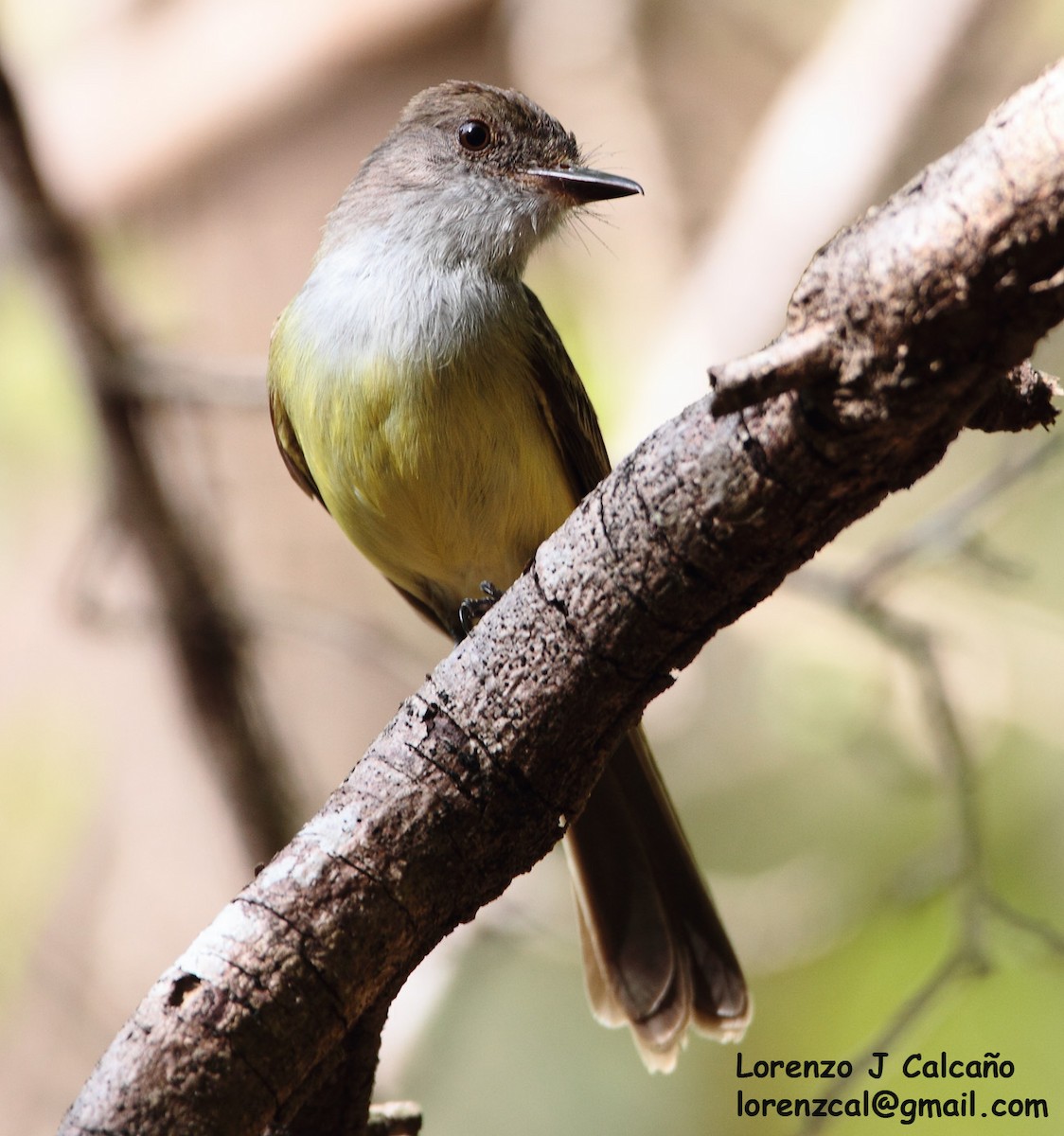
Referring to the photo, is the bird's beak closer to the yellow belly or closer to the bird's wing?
the bird's wing

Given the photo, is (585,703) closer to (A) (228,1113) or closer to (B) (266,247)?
(A) (228,1113)

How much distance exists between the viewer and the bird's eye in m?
3.83

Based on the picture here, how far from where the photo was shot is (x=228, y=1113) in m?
→ 2.00

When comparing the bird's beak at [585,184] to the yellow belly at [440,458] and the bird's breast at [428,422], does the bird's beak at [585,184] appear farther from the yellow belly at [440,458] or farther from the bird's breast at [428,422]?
the yellow belly at [440,458]

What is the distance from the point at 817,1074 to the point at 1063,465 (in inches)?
87.7

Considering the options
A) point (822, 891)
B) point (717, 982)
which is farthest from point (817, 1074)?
point (717, 982)

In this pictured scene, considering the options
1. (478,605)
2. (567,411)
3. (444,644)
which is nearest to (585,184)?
(567,411)

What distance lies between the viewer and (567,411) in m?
3.26

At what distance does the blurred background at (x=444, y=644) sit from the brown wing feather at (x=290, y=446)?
0.99 metres

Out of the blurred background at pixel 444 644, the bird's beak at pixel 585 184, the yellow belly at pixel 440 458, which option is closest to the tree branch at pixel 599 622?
the yellow belly at pixel 440 458

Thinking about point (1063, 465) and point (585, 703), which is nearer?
point (585, 703)

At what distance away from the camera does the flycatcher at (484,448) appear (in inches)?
120

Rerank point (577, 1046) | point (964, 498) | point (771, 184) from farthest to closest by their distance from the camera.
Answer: point (771, 184)
point (577, 1046)
point (964, 498)

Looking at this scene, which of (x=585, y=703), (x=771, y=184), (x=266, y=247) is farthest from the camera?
(x=266, y=247)
